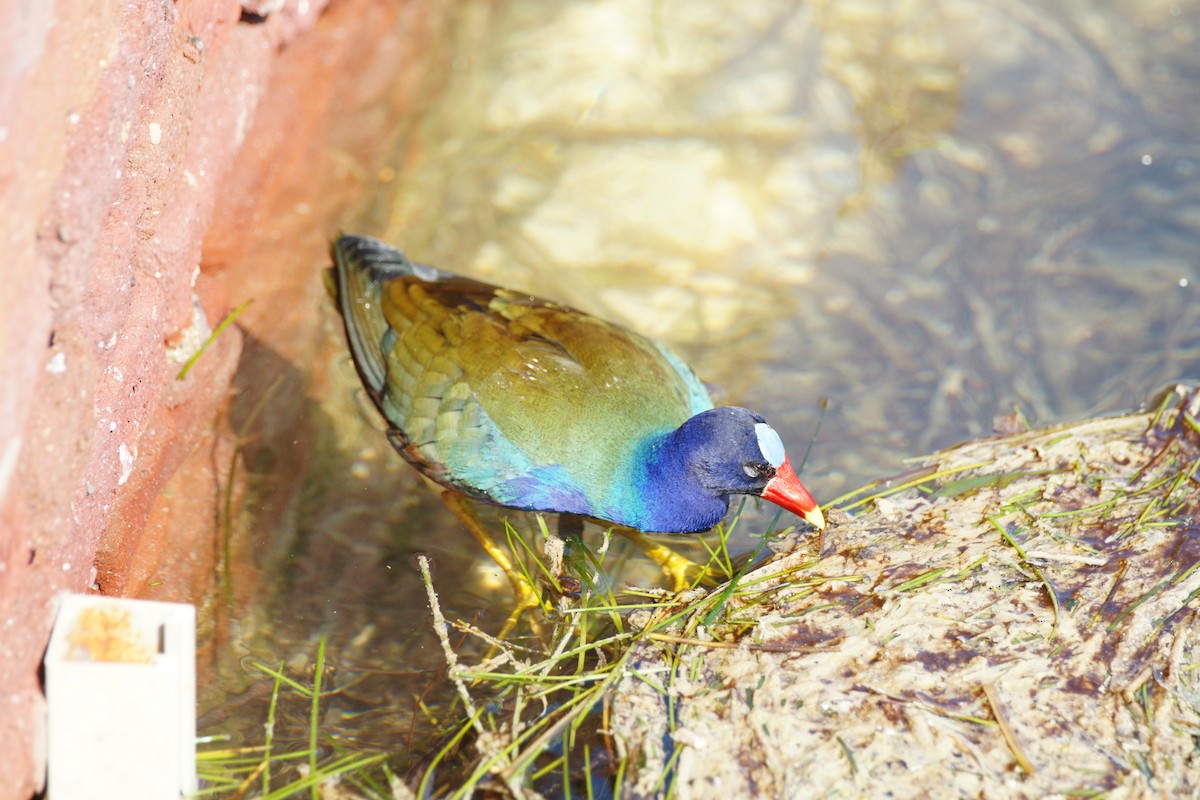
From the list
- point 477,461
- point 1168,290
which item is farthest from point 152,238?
point 1168,290

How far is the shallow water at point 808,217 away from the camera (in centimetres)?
337

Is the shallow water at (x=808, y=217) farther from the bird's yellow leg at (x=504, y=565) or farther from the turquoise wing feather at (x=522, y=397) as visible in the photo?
the turquoise wing feather at (x=522, y=397)

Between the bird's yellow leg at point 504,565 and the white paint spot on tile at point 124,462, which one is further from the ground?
the white paint spot on tile at point 124,462

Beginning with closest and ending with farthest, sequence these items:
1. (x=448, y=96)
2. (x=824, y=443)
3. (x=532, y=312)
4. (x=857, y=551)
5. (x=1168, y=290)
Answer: (x=857, y=551) < (x=532, y=312) < (x=824, y=443) < (x=1168, y=290) < (x=448, y=96)

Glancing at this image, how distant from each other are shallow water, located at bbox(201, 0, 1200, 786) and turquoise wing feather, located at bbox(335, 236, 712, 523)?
0.35m

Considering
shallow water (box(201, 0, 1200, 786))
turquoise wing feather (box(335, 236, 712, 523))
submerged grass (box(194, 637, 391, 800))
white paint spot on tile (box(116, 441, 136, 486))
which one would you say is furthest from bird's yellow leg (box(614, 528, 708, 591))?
white paint spot on tile (box(116, 441, 136, 486))

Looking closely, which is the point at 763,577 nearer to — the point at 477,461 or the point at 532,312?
the point at 477,461

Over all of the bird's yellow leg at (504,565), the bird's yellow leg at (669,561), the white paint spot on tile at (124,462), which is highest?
the white paint spot on tile at (124,462)

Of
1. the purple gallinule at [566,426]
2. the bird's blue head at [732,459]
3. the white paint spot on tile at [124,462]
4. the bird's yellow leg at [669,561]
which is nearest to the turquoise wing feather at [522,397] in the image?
the purple gallinule at [566,426]

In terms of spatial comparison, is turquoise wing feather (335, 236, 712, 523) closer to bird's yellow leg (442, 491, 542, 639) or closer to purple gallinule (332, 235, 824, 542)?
purple gallinule (332, 235, 824, 542)

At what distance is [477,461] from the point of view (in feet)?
9.41

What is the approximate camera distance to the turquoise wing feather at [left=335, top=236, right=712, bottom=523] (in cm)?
284

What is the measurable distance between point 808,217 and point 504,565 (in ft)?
6.82

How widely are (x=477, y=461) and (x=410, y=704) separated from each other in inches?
27.3
